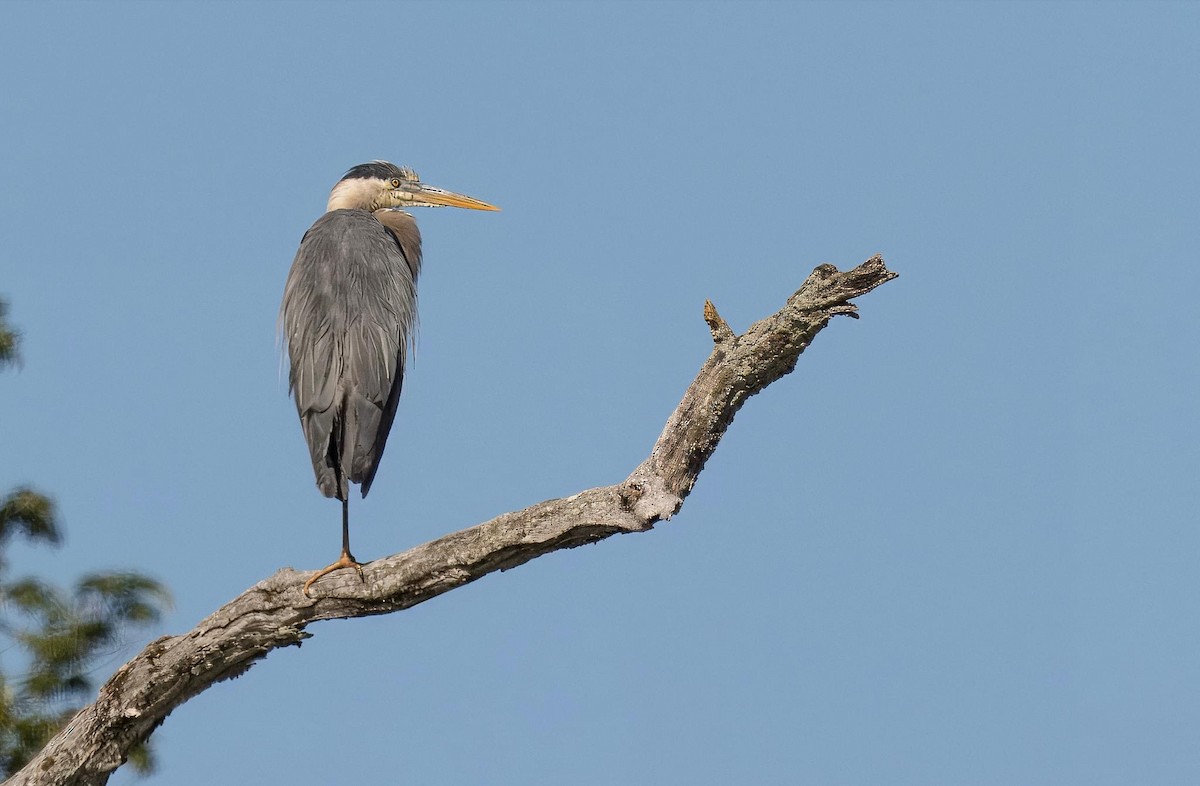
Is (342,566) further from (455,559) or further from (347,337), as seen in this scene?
(347,337)

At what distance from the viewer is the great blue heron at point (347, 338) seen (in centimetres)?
642

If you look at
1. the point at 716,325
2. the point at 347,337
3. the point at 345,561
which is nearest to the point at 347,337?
the point at 347,337

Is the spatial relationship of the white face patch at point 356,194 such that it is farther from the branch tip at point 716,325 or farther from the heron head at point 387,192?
the branch tip at point 716,325

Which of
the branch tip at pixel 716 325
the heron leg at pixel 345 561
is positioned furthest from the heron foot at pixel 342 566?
the branch tip at pixel 716 325

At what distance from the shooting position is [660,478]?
16.1 feet

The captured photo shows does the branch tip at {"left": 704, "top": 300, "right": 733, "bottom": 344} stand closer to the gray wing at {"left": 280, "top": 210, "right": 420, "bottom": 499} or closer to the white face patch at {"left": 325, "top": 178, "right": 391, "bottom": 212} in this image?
the gray wing at {"left": 280, "top": 210, "right": 420, "bottom": 499}

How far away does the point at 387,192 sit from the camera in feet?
29.2

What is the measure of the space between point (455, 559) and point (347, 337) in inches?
80.5

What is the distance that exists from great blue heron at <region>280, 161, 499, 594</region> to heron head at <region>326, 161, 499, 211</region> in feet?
2.26

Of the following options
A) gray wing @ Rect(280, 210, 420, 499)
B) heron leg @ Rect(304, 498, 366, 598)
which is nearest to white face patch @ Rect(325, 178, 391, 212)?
gray wing @ Rect(280, 210, 420, 499)

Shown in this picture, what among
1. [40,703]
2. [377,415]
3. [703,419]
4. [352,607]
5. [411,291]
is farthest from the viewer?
[40,703]

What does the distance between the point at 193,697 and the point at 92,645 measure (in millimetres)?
5125

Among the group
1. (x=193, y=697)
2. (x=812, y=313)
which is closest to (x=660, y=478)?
(x=812, y=313)

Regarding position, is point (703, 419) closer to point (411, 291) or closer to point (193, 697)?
point (193, 697)
